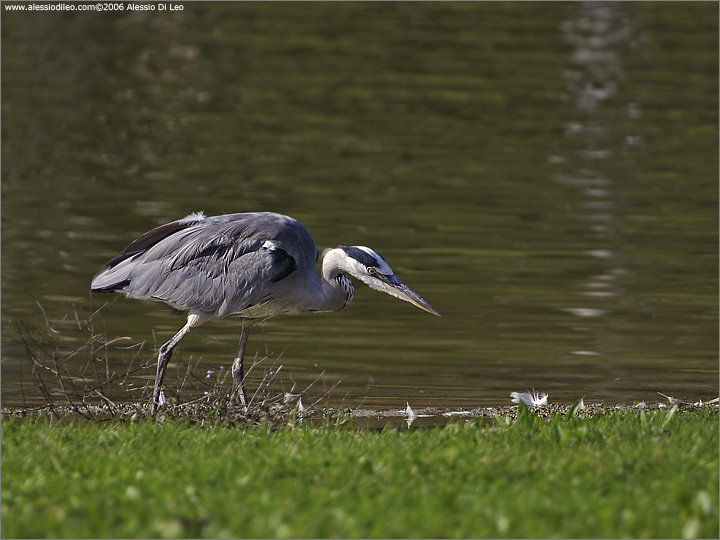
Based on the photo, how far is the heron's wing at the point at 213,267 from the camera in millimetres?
9094

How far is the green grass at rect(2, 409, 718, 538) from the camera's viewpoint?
516 centimetres

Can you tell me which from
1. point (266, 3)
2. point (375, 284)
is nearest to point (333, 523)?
point (375, 284)

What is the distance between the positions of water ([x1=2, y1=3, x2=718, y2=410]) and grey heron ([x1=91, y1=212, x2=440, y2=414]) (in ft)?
2.49

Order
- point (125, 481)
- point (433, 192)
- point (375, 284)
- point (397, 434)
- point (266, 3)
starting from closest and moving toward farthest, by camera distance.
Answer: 1. point (125, 481)
2. point (397, 434)
3. point (375, 284)
4. point (433, 192)
5. point (266, 3)

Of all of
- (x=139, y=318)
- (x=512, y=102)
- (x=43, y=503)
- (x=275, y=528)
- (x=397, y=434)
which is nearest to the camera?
(x=275, y=528)

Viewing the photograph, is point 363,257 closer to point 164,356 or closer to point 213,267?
point 213,267

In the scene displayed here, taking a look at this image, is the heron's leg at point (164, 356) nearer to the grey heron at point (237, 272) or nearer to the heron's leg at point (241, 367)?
the grey heron at point (237, 272)

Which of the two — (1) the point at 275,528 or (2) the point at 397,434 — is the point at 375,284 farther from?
(1) the point at 275,528

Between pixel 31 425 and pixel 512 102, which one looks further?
pixel 512 102

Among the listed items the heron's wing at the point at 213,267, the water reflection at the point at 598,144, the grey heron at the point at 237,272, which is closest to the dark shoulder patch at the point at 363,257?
the grey heron at the point at 237,272

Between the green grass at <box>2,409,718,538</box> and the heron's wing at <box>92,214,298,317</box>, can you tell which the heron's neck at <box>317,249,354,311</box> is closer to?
the heron's wing at <box>92,214,298,317</box>

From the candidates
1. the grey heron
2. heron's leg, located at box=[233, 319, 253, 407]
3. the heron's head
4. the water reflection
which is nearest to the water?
the water reflection

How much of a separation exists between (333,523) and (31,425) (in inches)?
126

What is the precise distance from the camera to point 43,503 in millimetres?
5500
